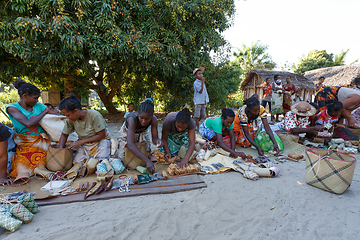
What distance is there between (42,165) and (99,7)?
154 inches

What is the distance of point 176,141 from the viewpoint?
3.25 meters

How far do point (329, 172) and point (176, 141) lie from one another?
209 centimetres

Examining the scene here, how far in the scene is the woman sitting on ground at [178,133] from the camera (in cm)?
258

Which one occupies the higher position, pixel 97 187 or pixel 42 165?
pixel 42 165

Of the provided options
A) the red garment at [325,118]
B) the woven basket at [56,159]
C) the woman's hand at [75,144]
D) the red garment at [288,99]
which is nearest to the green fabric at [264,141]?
the red garment at [325,118]

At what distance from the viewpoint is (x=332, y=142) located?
3.82 metres

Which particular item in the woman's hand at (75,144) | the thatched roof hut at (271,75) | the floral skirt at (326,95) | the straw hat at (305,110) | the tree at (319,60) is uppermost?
the tree at (319,60)

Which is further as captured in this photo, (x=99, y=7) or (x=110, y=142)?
(x=99, y=7)

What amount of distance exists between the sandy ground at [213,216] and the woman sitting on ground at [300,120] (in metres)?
1.76

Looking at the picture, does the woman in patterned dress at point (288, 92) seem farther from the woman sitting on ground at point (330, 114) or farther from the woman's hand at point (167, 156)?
the woman's hand at point (167, 156)

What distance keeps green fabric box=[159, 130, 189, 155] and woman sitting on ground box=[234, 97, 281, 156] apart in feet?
3.81

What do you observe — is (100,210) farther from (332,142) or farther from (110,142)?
(332,142)

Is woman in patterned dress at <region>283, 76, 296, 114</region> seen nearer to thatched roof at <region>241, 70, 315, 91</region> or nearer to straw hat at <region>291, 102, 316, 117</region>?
straw hat at <region>291, 102, 316, 117</region>

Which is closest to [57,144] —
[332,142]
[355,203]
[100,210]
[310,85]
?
[100,210]
